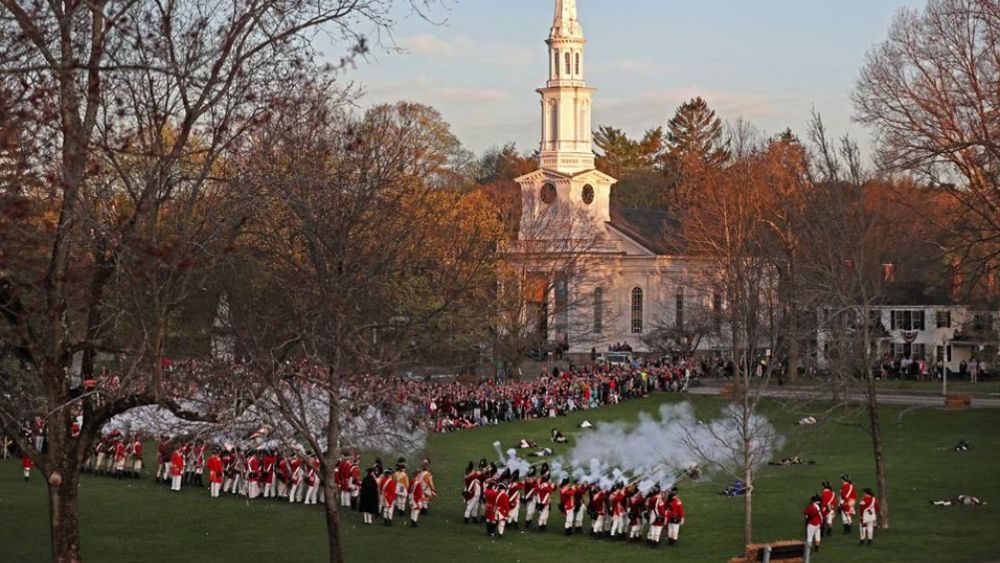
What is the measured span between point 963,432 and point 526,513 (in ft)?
73.6

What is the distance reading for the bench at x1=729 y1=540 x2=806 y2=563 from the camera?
74.2 ft

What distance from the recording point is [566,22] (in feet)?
310

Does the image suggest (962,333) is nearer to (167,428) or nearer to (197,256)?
(167,428)

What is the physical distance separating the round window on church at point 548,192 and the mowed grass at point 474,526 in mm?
48982

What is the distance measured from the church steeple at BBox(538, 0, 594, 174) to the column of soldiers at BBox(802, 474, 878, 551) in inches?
2522

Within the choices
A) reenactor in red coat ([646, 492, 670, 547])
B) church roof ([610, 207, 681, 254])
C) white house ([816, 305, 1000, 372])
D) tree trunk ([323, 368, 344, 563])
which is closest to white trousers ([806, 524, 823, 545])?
reenactor in red coat ([646, 492, 670, 547])

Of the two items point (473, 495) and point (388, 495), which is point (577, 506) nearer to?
Result: point (473, 495)

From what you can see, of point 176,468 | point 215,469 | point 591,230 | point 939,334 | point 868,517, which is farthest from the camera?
point 591,230

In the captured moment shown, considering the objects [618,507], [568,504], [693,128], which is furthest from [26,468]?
[693,128]

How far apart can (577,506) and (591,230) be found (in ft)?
177

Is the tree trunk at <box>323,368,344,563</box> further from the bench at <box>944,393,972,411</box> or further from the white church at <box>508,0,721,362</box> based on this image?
the white church at <box>508,0,721,362</box>

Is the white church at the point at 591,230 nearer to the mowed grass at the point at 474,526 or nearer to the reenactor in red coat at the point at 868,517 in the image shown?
the mowed grass at the point at 474,526

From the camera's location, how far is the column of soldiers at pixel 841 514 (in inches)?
1105

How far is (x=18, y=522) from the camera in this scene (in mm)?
31953
